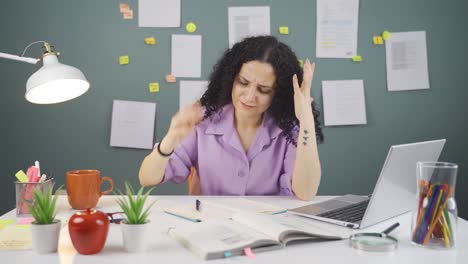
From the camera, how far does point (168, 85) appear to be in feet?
9.11

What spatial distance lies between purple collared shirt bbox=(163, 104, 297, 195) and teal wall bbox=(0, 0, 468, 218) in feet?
3.08

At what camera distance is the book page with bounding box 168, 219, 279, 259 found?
0.99 metres

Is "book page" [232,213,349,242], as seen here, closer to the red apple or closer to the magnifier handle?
the magnifier handle

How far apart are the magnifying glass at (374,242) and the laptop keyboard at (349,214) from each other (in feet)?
0.51

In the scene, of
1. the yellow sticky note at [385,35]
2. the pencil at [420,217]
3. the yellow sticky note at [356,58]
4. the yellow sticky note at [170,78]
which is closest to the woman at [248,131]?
the pencil at [420,217]

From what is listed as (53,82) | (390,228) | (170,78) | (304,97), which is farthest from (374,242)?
(170,78)

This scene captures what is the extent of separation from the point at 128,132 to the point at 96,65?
0.42 meters

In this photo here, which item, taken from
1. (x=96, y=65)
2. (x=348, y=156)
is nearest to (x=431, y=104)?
(x=348, y=156)

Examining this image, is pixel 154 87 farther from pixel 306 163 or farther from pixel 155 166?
pixel 306 163

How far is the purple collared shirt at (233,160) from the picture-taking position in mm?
1822

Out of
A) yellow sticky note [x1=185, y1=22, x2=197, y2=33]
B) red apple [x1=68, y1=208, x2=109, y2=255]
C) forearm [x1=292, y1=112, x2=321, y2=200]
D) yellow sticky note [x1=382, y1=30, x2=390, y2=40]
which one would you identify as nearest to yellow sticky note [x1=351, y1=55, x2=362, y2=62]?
yellow sticky note [x1=382, y1=30, x2=390, y2=40]

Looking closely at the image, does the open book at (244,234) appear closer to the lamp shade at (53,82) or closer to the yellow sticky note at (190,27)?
the lamp shade at (53,82)

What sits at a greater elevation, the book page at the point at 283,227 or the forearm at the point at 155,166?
the forearm at the point at 155,166

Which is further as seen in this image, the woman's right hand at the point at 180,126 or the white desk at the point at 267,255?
the woman's right hand at the point at 180,126
